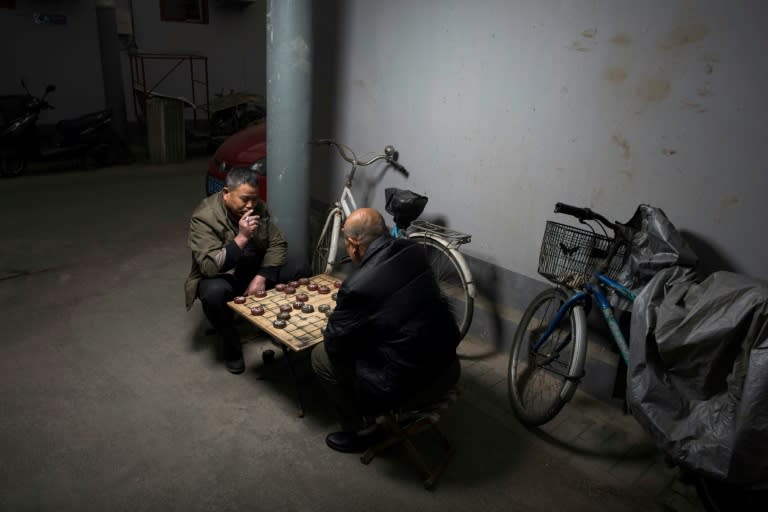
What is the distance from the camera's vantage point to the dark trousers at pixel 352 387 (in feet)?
7.79

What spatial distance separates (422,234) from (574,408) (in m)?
1.51

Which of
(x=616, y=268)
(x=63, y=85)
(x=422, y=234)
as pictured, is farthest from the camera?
(x=63, y=85)

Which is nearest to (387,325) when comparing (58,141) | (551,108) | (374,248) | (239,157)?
(374,248)

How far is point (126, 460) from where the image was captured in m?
2.51

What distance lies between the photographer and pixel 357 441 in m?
2.66

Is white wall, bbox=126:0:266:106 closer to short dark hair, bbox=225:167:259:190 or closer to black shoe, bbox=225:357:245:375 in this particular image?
short dark hair, bbox=225:167:259:190

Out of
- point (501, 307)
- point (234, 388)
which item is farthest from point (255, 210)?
point (501, 307)

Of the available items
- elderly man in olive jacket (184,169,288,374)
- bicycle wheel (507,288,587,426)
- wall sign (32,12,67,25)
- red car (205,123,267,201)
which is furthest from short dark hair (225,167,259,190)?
wall sign (32,12,67,25)

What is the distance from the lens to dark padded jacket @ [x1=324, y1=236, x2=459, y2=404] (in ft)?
7.16

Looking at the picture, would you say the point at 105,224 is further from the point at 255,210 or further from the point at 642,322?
the point at 642,322

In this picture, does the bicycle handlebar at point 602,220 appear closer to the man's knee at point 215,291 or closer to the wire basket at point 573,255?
the wire basket at point 573,255

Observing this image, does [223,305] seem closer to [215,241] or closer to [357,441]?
[215,241]

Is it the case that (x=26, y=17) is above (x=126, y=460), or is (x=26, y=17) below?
above

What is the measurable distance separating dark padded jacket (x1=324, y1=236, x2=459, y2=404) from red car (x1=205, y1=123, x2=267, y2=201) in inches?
114
